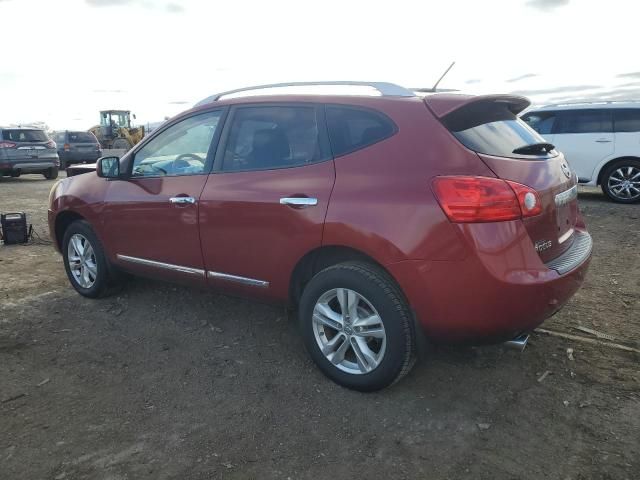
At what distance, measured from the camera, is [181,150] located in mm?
3977

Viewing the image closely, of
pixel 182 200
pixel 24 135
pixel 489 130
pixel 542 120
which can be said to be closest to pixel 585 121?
pixel 542 120

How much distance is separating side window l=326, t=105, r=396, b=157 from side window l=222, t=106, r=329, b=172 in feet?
0.31

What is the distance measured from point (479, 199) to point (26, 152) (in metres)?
16.4

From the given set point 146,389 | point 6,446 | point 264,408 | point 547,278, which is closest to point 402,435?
point 264,408

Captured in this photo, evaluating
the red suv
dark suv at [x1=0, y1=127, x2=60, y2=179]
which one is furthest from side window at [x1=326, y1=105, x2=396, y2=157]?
dark suv at [x1=0, y1=127, x2=60, y2=179]


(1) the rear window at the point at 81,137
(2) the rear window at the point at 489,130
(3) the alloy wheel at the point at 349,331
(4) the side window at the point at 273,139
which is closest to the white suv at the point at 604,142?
(2) the rear window at the point at 489,130

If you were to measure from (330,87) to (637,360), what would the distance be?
2552mm

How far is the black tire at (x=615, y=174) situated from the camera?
9.79 meters

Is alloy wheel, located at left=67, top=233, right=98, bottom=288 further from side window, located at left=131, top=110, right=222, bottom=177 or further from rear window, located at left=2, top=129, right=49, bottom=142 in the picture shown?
rear window, located at left=2, top=129, right=49, bottom=142

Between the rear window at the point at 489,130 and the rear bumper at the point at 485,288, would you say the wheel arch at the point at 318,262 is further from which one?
the rear window at the point at 489,130

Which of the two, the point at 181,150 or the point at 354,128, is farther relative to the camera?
the point at 181,150

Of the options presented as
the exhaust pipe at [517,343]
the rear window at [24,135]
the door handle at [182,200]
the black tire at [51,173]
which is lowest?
the exhaust pipe at [517,343]

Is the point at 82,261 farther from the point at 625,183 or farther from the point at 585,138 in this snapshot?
the point at 625,183

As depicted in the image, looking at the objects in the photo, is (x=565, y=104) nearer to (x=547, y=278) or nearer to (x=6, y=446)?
(x=547, y=278)
